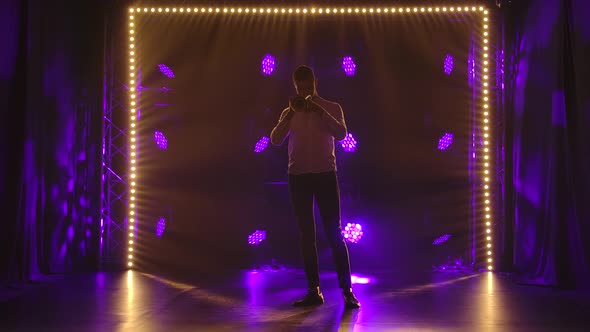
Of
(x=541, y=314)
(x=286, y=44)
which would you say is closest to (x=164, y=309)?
(x=541, y=314)

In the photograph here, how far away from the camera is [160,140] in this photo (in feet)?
18.4

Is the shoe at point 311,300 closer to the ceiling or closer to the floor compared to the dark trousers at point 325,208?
closer to the floor

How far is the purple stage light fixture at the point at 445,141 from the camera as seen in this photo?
5.54 m

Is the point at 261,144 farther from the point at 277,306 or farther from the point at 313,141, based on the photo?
the point at 277,306

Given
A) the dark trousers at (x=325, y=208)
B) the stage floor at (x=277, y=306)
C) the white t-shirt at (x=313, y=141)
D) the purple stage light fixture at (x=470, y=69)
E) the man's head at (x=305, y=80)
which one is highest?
the purple stage light fixture at (x=470, y=69)

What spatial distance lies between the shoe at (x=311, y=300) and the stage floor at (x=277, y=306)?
0.06m

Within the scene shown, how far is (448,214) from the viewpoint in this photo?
550 centimetres

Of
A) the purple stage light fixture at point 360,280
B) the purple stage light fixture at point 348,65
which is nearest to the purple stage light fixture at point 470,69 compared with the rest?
the purple stage light fixture at point 348,65

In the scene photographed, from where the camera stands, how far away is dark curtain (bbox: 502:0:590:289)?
4.09 meters

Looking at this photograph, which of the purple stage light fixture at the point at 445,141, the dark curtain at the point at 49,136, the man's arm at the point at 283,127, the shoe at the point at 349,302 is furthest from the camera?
the purple stage light fixture at the point at 445,141

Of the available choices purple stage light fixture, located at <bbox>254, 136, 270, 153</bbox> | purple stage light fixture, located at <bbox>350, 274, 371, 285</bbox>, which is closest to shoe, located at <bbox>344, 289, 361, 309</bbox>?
purple stage light fixture, located at <bbox>350, 274, 371, 285</bbox>

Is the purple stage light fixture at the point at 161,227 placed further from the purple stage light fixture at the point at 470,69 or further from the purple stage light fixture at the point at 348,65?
the purple stage light fixture at the point at 470,69

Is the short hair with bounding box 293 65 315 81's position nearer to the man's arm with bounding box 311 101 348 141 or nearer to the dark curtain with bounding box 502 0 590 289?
the man's arm with bounding box 311 101 348 141

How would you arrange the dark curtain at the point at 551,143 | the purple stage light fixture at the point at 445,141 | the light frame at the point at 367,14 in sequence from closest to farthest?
the dark curtain at the point at 551,143 → the light frame at the point at 367,14 → the purple stage light fixture at the point at 445,141
